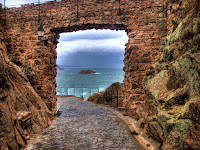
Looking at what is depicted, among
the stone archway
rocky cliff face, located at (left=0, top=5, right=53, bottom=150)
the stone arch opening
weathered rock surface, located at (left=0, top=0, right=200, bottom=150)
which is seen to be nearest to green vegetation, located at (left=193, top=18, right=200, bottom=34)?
weathered rock surface, located at (left=0, top=0, right=200, bottom=150)

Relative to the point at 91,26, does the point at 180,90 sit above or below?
below

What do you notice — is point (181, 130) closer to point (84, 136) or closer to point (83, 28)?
point (84, 136)

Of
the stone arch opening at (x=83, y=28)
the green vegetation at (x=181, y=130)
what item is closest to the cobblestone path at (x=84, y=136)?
the green vegetation at (x=181, y=130)

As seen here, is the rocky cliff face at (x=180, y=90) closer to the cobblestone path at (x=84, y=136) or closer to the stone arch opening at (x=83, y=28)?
the cobblestone path at (x=84, y=136)

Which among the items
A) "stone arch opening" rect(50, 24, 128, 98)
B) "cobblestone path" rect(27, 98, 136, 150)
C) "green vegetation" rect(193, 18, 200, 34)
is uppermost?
"stone arch opening" rect(50, 24, 128, 98)

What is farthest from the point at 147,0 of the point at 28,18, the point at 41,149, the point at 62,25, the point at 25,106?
the point at 41,149

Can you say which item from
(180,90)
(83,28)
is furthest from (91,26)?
(180,90)

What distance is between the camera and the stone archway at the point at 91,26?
671 centimetres

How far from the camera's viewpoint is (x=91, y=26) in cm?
716

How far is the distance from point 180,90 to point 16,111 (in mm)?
4259

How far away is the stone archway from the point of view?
22.0 ft

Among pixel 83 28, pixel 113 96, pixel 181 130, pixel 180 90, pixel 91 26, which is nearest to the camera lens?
pixel 181 130

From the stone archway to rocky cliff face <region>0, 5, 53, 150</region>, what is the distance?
3.02 ft

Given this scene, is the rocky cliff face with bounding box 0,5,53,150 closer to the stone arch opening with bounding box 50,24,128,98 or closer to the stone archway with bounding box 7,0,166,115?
the stone archway with bounding box 7,0,166,115
